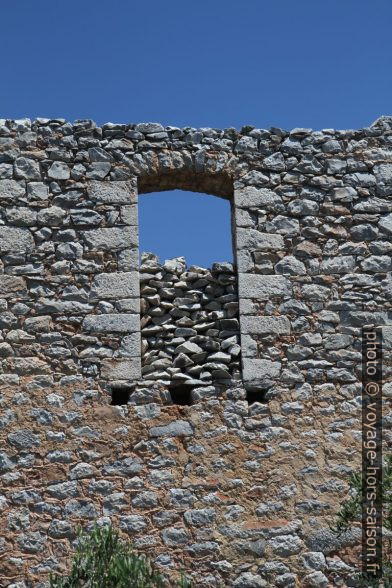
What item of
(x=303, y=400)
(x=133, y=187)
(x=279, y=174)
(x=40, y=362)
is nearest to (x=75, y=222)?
(x=133, y=187)

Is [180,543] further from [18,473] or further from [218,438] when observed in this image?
[18,473]

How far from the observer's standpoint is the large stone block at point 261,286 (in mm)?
8961

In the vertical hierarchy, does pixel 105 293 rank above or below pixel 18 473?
above

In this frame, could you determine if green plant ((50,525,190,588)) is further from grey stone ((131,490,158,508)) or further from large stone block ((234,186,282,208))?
large stone block ((234,186,282,208))

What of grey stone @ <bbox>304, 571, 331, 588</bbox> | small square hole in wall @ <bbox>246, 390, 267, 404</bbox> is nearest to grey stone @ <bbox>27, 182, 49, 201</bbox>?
small square hole in wall @ <bbox>246, 390, 267, 404</bbox>

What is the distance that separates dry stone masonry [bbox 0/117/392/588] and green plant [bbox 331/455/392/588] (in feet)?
0.34

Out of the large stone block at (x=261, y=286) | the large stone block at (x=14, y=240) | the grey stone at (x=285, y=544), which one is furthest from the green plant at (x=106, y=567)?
the large stone block at (x=14, y=240)

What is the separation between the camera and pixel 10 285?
875 centimetres

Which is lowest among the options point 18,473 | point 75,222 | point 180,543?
point 180,543

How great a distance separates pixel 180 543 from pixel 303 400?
1.60 meters

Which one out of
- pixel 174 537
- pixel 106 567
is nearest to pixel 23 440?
pixel 106 567

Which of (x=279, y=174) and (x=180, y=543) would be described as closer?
(x=180, y=543)

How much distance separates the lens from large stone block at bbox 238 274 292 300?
8961 mm

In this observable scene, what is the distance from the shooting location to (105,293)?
877cm
